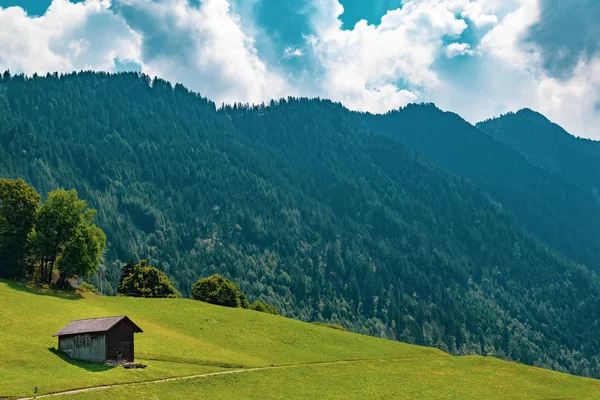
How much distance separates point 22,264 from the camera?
334ft

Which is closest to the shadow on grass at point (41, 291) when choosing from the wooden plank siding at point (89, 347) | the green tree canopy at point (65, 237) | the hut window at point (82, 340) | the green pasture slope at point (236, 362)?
the green pasture slope at point (236, 362)

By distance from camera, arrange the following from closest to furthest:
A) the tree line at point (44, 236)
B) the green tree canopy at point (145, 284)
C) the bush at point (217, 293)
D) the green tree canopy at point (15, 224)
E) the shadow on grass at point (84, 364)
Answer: the shadow on grass at point (84, 364), the green tree canopy at point (15, 224), the tree line at point (44, 236), the green tree canopy at point (145, 284), the bush at point (217, 293)

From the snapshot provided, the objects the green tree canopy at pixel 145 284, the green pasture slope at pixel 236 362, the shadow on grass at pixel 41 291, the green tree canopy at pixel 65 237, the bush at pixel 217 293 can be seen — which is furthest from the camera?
the bush at pixel 217 293

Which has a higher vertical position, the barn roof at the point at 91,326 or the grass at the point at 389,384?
the barn roof at the point at 91,326

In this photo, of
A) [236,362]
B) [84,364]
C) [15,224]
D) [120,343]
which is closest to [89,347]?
[84,364]

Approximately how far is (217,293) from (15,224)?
42.7 meters

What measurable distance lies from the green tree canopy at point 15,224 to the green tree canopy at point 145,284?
2777cm

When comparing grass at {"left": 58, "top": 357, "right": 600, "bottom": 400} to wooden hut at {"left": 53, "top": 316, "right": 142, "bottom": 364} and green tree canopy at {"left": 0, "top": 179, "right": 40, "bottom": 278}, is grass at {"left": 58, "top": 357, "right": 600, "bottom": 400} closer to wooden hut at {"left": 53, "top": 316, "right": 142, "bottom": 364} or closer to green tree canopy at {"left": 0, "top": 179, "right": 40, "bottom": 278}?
wooden hut at {"left": 53, "top": 316, "right": 142, "bottom": 364}

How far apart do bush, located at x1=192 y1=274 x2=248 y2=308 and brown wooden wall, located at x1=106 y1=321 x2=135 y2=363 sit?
2227 inches

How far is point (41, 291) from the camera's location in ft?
318

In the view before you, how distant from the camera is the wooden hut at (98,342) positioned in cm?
6975

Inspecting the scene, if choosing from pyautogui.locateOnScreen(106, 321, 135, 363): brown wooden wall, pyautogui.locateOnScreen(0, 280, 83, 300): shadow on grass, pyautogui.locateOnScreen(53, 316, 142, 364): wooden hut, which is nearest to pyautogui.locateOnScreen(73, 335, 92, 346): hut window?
pyautogui.locateOnScreen(53, 316, 142, 364): wooden hut

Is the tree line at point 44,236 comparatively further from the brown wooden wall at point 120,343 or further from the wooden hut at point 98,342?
the brown wooden wall at point 120,343

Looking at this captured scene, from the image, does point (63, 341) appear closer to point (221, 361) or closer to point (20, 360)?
point (20, 360)
